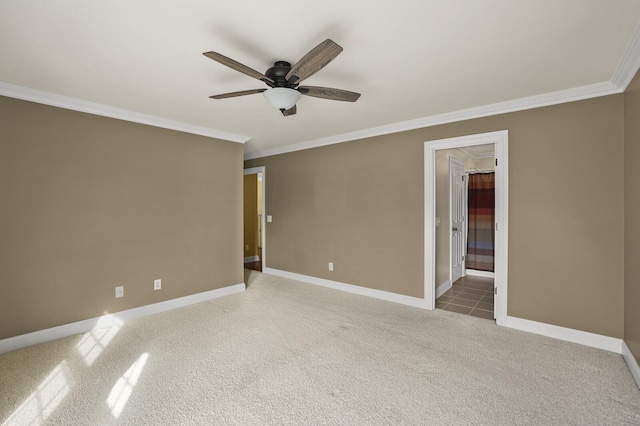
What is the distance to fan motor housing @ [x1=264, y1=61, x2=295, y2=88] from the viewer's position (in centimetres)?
211

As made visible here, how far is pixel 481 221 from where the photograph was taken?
5.67 m

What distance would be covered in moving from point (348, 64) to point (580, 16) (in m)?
1.39

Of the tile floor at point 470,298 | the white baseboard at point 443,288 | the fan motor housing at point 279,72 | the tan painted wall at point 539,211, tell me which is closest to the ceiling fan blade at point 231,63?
the fan motor housing at point 279,72

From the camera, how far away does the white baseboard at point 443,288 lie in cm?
423

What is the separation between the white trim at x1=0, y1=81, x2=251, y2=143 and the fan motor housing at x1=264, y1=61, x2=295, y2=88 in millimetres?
2095

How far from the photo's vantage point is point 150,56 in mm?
2100

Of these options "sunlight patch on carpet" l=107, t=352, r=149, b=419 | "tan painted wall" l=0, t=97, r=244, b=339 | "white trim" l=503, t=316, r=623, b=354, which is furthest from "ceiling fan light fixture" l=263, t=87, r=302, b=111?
"white trim" l=503, t=316, r=623, b=354

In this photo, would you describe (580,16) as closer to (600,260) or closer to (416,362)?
(600,260)

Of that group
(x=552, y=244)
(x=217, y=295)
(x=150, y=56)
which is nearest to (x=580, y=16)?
(x=552, y=244)

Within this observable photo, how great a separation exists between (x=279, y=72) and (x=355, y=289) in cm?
321

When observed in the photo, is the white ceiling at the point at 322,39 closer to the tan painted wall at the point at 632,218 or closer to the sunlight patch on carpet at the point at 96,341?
the tan painted wall at the point at 632,218

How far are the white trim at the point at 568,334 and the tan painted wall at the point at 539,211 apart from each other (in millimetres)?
53

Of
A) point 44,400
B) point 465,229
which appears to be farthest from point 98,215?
point 465,229

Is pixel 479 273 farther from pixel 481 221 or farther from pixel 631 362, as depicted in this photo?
pixel 631 362
